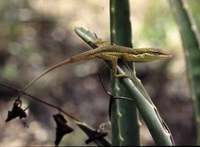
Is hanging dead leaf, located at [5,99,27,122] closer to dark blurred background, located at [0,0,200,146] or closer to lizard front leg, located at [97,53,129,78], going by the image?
lizard front leg, located at [97,53,129,78]

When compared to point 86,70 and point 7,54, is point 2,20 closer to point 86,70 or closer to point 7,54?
point 7,54

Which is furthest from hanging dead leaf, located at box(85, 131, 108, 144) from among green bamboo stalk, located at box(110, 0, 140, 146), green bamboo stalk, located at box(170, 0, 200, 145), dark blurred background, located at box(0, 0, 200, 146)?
dark blurred background, located at box(0, 0, 200, 146)

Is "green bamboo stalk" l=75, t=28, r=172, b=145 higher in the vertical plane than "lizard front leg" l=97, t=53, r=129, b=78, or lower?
lower

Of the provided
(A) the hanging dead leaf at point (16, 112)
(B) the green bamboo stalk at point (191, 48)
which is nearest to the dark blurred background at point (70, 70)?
(A) the hanging dead leaf at point (16, 112)

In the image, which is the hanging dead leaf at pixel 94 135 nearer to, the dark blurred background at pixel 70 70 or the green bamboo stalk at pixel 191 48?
the green bamboo stalk at pixel 191 48

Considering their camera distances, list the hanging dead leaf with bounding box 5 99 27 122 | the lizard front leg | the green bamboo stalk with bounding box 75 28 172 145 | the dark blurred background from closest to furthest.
→ 1. the green bamboo stalk with bounding box 75 28 172 145
2. the lizard front leg
3. the hanging dead leaf with bounding box 5 99 27 122
4. the dark blurred background

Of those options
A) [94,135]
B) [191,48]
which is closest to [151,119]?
[191,48]

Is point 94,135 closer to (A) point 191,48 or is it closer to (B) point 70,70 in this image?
(A) point 191,48

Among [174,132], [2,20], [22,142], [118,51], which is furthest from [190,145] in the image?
[2,20]
